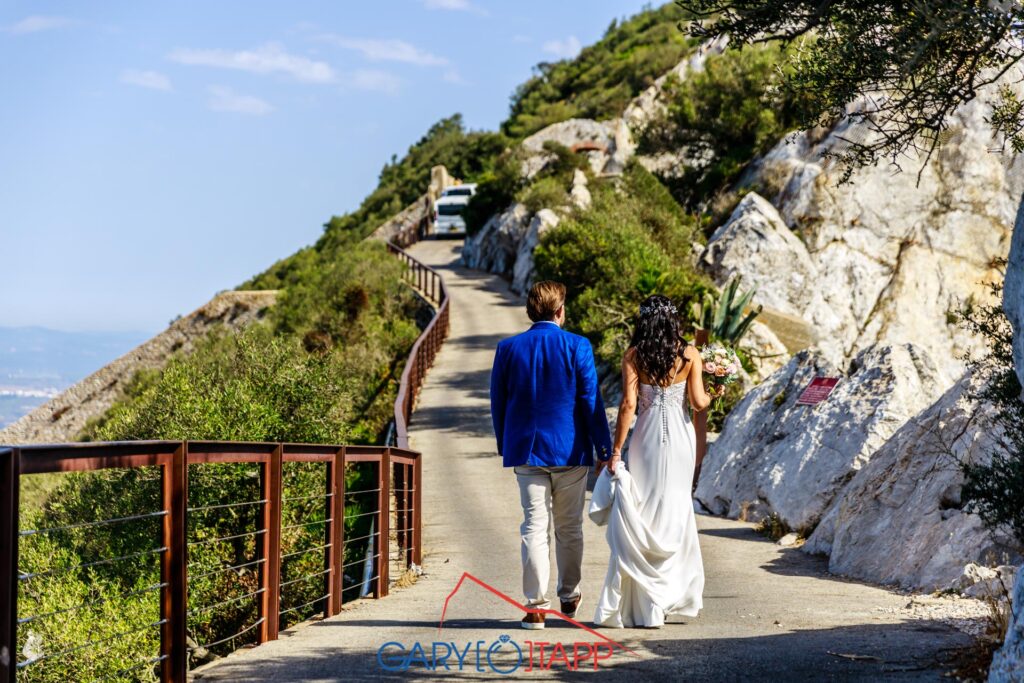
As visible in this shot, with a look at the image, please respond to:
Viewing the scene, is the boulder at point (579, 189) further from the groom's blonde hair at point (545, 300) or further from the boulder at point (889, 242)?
the groom's blonde hair at point (545, 300)

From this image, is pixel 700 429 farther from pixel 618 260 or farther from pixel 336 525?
pixel 618 260

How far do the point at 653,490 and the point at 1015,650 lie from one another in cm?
352

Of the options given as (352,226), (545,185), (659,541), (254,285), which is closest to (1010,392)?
(659,541)

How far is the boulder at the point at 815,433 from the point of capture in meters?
12.8

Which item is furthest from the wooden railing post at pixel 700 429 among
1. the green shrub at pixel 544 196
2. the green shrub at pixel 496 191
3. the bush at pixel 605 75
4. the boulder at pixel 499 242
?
the bush at pixel 605 75

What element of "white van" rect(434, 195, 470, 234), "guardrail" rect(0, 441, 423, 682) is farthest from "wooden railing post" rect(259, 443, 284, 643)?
"white van" rect(434, 195, 470, 234)

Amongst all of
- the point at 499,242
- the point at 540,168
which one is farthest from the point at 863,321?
the point at 540,168

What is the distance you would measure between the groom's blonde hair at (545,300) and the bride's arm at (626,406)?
64cm

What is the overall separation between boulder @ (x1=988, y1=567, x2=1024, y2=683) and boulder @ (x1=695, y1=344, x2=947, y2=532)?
8199 millimetres

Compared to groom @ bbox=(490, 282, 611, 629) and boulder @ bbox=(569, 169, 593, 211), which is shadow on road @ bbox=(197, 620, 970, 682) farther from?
boulder @ bbox=(569, 169, 593, 211)

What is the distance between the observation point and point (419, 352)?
2969 cm

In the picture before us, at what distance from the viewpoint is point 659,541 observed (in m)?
7.58

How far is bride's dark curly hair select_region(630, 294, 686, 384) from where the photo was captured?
767cm

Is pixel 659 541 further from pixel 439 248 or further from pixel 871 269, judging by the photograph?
pixel 439 248
